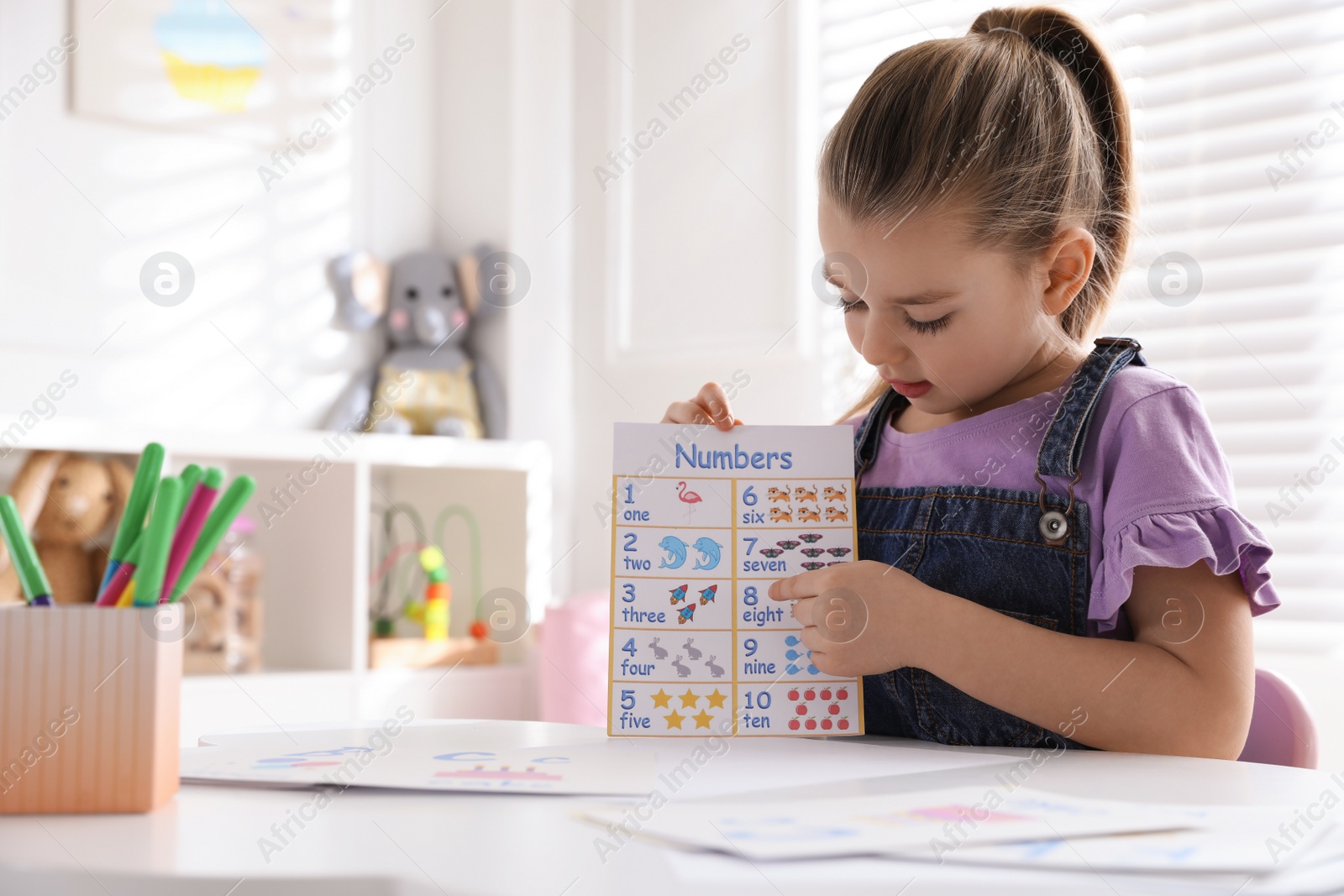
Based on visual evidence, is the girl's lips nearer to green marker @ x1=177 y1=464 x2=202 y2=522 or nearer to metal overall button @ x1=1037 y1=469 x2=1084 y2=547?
metal overall button @ x1=1037 y1=469 x2=1084 y2=547

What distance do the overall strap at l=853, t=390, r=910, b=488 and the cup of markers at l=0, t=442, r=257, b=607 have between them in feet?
1.82

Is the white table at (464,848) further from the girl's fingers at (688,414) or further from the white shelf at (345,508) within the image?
the white shelf at (345,508)

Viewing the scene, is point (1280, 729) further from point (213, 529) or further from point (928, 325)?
point (213, 529)

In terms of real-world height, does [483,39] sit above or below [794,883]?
above

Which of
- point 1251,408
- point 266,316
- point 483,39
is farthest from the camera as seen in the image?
point 483,39

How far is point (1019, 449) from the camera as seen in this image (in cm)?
82

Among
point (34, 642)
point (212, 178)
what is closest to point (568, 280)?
point (212, 178)

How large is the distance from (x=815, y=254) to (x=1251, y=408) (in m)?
0.70

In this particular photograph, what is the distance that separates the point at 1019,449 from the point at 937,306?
0.42ft

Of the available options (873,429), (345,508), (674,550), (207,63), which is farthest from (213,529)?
(207,63)

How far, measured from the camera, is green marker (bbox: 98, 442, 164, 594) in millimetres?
487

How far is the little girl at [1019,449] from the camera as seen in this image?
2.22 ft

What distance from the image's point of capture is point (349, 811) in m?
0.44

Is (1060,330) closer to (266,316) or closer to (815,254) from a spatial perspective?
(815,254)
